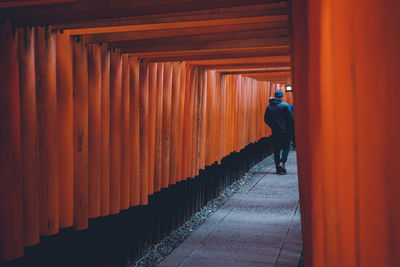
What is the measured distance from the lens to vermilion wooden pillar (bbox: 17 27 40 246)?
3480 mm

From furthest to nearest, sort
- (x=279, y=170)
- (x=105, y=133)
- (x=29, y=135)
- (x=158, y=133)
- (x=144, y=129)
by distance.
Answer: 1. (x=279, y=170)
2. (x=158, y=133)
3. (x=144, y=129)
4. (x=105, y=133)
5. (x=29, y=135)

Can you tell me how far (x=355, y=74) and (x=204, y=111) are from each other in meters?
6.71

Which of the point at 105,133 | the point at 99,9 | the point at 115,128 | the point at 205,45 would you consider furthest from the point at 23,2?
the point at 205,45

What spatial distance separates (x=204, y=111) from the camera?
7891 millimetres

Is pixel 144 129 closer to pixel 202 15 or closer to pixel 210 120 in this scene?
pixel 202 15

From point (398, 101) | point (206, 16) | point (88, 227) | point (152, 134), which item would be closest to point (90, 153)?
point (88, 227)

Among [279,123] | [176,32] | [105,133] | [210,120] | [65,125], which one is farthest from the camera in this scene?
[279,123]

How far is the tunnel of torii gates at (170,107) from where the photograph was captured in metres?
1.05

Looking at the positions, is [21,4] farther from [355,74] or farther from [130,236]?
[130,236]

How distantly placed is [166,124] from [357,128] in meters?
5.14

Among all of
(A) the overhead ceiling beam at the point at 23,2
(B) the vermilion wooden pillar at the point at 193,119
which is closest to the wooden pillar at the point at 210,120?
(B) the vermilion wooden pillar at the point at 193,119

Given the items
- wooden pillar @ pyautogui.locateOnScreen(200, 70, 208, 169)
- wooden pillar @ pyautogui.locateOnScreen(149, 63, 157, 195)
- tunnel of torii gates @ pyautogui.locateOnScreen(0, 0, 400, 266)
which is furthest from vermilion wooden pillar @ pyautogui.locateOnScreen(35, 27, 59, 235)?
wooden pillar @ pyautogui.locateOnScreen(200, 70, 208, 169)

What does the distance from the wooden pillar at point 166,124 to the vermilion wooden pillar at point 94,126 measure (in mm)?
1729

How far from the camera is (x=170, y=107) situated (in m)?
6.26
